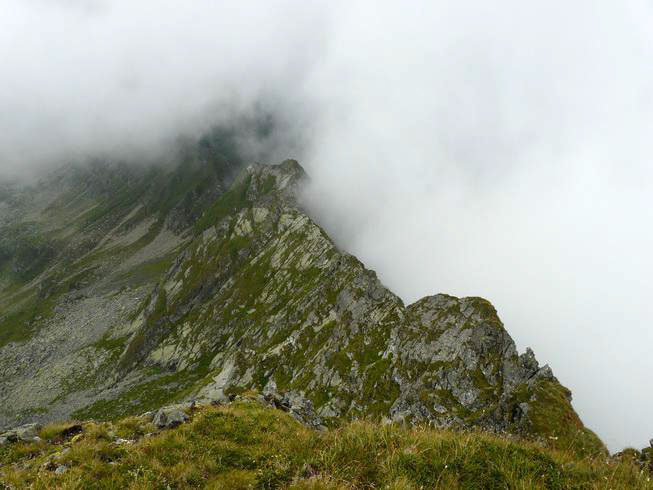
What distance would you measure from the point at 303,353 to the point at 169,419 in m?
81.7

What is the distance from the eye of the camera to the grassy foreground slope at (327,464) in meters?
9.88

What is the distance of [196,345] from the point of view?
148 m

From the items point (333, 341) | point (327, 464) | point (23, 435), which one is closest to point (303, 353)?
point (333, 341)

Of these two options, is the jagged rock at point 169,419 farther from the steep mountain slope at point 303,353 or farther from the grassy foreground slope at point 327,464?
the steep mountain slope at point 303,353

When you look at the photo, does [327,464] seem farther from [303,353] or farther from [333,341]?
[303,353]

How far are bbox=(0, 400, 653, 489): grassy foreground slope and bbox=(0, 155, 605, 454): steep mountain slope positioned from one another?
303cm

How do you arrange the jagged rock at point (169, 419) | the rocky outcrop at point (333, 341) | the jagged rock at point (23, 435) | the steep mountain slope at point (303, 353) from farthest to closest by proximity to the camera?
the steep mountain slope at point (303, 353) < the rocky outcrop at point (333, 341) < the jagged rock at point (23, 435) < the jagged rock at point (169, 419)

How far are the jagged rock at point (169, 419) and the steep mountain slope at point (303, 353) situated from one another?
27.2 ft

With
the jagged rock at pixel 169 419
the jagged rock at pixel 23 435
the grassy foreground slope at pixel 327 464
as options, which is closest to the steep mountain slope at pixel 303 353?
the grassy foreground slope at pixel 327 464

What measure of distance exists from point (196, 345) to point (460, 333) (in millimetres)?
111671

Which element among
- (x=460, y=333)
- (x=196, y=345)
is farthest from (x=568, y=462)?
(x=196, y=345)

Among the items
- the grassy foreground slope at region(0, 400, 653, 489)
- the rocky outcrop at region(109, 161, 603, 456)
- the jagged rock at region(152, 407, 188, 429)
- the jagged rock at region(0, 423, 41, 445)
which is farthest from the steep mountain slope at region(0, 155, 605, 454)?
the jagged rock at region(0, 423, 41, 445)

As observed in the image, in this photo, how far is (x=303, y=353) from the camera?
9581 cm

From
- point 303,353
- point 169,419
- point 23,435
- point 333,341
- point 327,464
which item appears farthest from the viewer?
point 303,353
